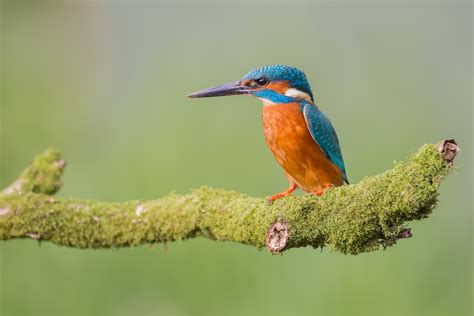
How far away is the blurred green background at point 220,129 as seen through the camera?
14.5 feet

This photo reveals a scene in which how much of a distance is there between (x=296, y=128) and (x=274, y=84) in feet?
0.83

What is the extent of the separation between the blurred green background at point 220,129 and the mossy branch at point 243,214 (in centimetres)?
109

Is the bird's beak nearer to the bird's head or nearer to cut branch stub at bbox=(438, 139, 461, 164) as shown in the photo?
the bird's head

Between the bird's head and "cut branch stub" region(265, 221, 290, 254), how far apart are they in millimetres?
928

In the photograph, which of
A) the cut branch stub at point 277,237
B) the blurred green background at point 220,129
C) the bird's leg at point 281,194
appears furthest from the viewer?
the blurred green background at point 220,129

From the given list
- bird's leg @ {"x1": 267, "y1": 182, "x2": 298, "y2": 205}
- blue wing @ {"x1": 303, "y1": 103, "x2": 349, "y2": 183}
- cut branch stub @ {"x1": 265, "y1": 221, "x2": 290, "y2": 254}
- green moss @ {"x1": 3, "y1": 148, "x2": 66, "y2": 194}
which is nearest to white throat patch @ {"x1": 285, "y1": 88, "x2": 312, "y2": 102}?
blue wing @ {"x1": 303, "y1": 103, "x2": 349, "y2": 183}

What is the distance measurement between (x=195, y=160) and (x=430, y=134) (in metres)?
1.66

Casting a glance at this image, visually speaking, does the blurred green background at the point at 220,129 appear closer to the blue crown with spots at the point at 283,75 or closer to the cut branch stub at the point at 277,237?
the blue crown with spots at the point at 283,75

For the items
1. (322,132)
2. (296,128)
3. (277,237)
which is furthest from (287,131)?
(277,237)

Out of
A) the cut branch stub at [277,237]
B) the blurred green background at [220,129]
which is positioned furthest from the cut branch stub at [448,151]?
the blurred green background at [220,129]

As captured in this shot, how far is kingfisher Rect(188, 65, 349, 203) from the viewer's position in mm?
3350

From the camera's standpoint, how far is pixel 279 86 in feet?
11.4
